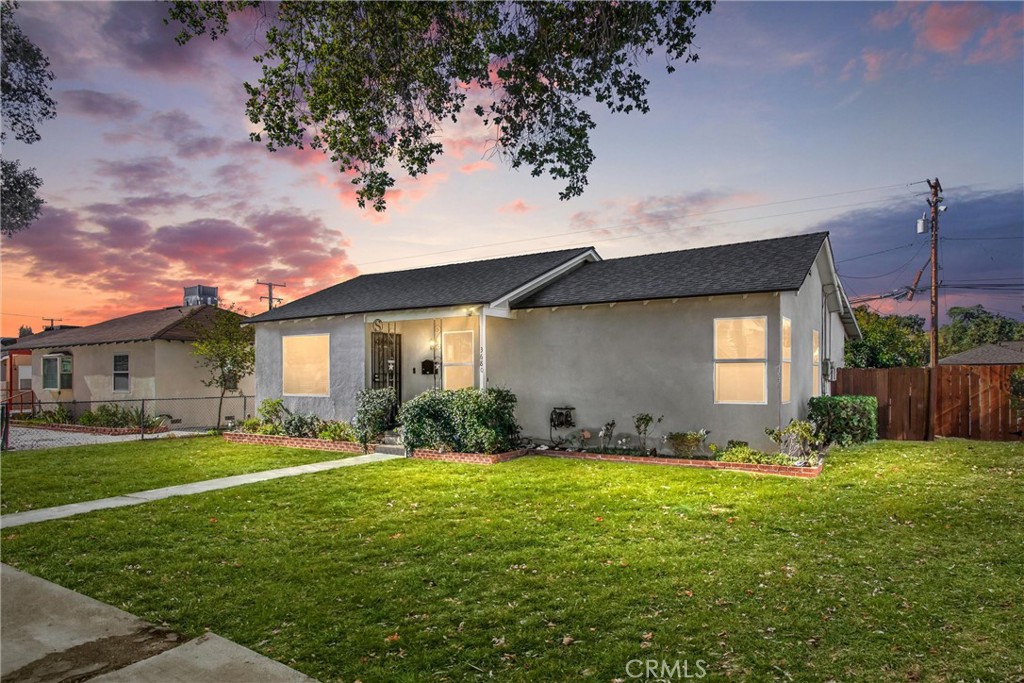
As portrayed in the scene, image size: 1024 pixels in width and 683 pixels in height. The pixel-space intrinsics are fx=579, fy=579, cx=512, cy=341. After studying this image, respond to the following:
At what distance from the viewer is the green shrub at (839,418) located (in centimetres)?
1357

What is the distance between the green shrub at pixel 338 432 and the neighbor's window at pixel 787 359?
→ 9.57 metres

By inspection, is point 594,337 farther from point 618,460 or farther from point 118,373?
point 118,373

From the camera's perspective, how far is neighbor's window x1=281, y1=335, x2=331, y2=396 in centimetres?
1681

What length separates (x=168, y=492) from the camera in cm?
898

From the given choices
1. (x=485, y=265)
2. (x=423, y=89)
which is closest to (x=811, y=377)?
(x=485, y=265)

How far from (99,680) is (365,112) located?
6.70 meters

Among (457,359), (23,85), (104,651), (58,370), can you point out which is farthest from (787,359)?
(58,370)

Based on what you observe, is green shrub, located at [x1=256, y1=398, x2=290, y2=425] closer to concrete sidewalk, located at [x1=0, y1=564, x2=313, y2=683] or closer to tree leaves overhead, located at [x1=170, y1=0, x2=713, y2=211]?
tree leaves overhead, located at [x1=170, y1=0, x2=713, y2=211]

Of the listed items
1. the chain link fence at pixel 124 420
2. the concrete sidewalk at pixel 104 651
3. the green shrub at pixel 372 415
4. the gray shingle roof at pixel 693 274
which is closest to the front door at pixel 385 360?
the green shrub at pixel 372 415

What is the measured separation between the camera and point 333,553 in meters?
5.91

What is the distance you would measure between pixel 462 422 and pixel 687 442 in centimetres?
464

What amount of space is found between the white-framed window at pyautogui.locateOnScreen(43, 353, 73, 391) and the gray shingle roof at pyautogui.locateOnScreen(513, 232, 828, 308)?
20.3 m

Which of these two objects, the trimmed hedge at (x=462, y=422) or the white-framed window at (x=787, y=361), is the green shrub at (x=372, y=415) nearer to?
the trimmed hedge at (x=462, y=422)

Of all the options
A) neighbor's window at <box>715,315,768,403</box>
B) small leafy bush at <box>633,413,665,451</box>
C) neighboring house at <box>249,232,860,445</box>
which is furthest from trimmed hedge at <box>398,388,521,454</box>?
neighbor's window at <box>715,315,768,403</box>
